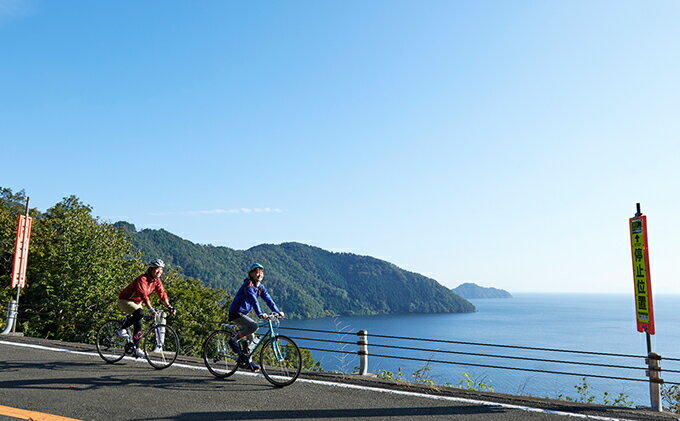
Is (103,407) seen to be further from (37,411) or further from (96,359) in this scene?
(96,359)

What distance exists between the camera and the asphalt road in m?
5.75

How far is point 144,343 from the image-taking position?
27.9 ft

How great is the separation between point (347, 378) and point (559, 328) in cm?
16716

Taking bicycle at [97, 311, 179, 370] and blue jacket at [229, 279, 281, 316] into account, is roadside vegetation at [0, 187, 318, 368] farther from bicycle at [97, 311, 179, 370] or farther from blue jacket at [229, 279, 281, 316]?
blue jacket at [229, 279, 281, 316]

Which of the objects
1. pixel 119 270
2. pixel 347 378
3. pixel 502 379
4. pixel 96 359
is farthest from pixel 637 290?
pixel 502 379

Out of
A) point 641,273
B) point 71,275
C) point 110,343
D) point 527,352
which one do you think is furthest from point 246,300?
point 527,352

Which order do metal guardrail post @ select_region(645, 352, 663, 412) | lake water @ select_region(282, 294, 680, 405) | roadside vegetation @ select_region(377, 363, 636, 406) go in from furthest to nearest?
A: 1. lake water @ select_region(282, 294, 680, 405)
2. roadside vegetation @ select_region(377, 363, 636, 406)
3. metal guardrail post @ select_region(645, 352, 663, 412)

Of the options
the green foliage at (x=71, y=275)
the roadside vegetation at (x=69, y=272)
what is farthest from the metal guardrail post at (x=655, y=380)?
the green foliage at (x=71, y=275)

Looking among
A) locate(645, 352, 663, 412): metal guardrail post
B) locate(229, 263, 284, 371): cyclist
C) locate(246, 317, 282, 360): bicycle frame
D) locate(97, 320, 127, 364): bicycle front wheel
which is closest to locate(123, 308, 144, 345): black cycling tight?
locate(97, 320, 127, 364): bicycle front wheel

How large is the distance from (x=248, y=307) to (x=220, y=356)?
42.6 inches

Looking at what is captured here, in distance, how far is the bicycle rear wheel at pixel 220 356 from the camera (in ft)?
25.3

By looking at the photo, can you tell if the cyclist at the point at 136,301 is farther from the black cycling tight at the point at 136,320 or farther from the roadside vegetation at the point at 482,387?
the roadside vegetation at the point at 482,387

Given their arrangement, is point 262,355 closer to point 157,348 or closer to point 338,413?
point 338,413

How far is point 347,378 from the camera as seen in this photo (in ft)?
26.4
